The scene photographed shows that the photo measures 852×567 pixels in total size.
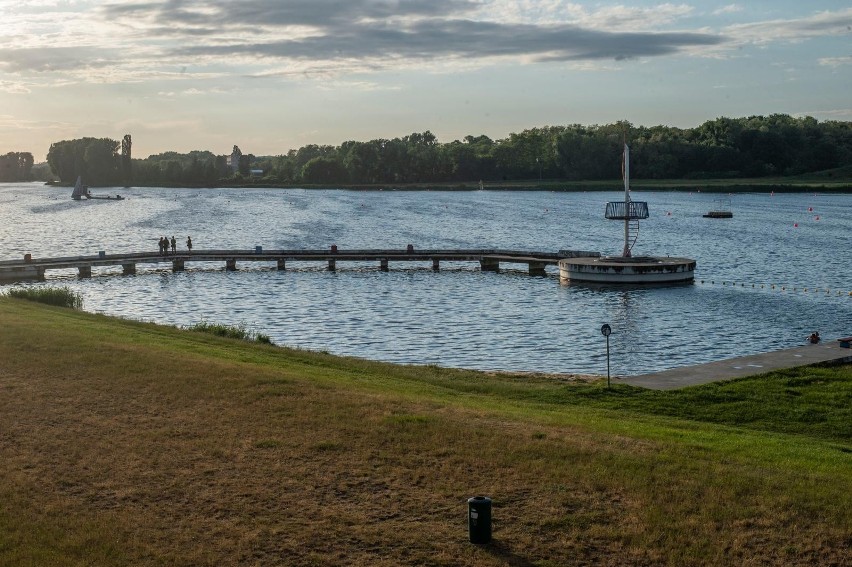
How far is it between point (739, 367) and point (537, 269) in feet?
161

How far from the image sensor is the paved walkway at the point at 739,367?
31156 millimetres

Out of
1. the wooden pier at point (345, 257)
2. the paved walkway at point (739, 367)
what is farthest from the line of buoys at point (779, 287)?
the paved walkway at point (739, 367)

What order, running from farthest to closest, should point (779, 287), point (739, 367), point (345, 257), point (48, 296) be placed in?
point (345, 257)
point (779, 287)
point (48, 296)
point (739, 367)

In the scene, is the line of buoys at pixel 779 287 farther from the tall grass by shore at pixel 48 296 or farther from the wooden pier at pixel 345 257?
the tall grass by shore at pixel 48 296

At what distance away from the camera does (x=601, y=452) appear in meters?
18.2

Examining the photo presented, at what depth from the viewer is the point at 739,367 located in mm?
33750

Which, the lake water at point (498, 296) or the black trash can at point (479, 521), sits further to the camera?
the lake water at point (498, 296)

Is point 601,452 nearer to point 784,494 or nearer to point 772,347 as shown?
point 784,494

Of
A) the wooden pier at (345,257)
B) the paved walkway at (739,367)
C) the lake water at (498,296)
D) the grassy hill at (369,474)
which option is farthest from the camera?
the wooden pier at (345,257)

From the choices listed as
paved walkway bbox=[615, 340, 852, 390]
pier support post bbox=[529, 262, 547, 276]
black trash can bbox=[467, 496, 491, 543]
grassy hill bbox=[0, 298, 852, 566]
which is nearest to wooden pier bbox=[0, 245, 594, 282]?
pier support post bbox=[529, 262, 547, 276]

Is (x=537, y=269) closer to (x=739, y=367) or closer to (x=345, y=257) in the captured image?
(x=345, y=257)

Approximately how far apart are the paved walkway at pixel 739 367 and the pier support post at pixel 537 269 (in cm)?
4478

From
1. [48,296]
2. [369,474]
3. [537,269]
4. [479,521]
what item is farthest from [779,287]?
[479,521]

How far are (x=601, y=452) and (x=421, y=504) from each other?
13.9 feet
